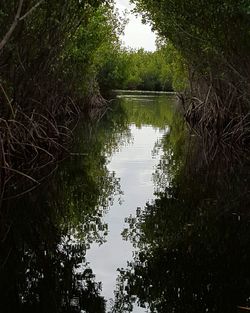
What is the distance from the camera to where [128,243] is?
25.4ft

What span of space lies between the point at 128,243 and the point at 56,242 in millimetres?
956

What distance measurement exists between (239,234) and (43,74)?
9.16 metres

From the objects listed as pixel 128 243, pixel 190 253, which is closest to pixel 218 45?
pixel 128 243

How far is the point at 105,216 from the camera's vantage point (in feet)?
30.8

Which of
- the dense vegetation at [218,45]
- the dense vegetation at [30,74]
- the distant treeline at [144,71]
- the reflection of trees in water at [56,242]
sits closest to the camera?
the reflection of trees in water at [56,242]

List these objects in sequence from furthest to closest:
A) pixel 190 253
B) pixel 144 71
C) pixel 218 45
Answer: pixel 144 71 → pixel 218 45 → pixel 190 253

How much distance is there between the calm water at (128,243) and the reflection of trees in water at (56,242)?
0.01 meters

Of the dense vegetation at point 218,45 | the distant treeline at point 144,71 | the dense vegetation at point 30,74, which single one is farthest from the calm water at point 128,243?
the distant treeline at point 144,71

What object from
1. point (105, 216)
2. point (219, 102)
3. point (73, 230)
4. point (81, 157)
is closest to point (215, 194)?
point (105, 216)

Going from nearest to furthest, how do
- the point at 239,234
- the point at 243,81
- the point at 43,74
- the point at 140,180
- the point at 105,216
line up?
the point at 239,234 < the point at 105,216 < the point at 140,180 < the point at 43,74 < the point at 243,81

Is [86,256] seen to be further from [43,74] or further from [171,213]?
[43,74]

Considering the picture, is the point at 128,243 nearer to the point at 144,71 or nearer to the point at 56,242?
the point at 56,242

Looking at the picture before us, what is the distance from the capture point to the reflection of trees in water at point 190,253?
5734 mm

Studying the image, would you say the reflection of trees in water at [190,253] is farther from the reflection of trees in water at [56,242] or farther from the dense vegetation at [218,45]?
the dense vegetation at [218,45]
